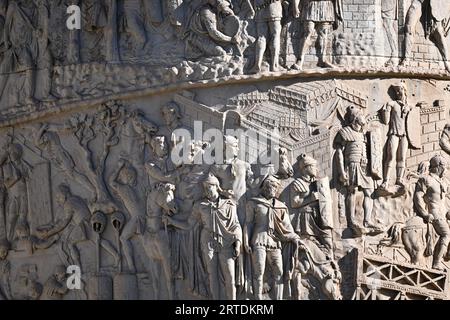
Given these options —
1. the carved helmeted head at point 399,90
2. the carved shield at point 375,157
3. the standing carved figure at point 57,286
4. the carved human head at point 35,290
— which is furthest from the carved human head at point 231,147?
the carved human head at point 35,290

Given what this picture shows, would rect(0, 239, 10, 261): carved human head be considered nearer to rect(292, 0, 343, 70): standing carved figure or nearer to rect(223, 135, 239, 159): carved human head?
rect(223, 135, 239, 159): carved human head

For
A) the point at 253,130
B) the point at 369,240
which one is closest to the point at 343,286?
the point at 369,240

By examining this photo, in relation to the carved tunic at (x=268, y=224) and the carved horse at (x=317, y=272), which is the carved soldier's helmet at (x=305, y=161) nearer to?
the carved tunic at (x=268, y=224)

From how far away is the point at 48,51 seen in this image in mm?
20703

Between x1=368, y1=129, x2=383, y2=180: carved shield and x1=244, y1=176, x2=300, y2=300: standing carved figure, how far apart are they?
104cm

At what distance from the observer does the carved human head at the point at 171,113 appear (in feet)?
65.7

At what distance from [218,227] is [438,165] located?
8.09ft

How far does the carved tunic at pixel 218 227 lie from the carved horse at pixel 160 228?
38 centimetres

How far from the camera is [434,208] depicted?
2030 cm

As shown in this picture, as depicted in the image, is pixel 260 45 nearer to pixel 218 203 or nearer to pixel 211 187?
pixel 211 187

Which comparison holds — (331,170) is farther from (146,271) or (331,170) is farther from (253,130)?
(146,271)

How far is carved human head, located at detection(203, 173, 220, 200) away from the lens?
65.0 feet
